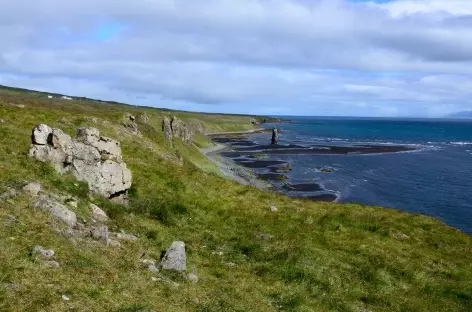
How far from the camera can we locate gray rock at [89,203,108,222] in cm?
2194

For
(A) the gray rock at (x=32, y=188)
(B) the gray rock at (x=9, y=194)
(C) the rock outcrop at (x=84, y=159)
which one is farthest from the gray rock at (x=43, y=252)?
(C) the rock outcrop at (x=84, y=159)

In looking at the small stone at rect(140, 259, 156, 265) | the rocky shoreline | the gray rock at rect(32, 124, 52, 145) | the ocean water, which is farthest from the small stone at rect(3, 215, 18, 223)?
the rocky shoreline

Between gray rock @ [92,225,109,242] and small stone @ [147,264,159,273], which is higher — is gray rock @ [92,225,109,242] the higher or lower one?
the higher one

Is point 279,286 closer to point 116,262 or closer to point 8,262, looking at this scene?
point 116,262

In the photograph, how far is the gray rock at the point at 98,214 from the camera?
21.9 metres

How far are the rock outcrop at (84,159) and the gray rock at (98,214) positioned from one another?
10.6 feet

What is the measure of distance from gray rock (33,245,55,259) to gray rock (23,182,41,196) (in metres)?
5.17

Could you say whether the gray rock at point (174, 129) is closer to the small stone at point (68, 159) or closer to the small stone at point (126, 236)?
the small stone at point (68, 159)

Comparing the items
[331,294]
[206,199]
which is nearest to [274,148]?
[206,199]

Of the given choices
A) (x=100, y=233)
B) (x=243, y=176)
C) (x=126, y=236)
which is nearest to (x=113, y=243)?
(x=100, y=233)

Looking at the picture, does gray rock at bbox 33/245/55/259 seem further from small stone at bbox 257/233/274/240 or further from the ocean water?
the ocean water

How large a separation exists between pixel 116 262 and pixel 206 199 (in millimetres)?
16582

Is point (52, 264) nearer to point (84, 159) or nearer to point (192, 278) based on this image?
point (192, 278)

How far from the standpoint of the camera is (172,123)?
120 meters
